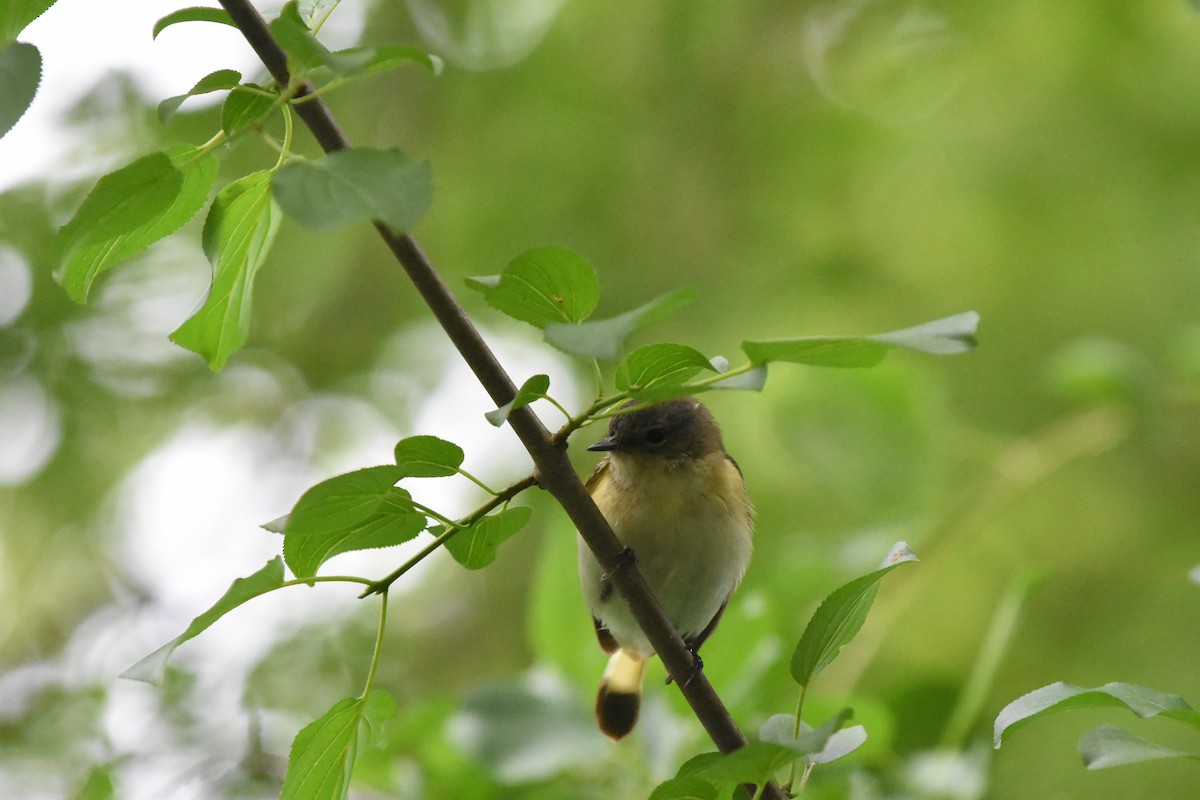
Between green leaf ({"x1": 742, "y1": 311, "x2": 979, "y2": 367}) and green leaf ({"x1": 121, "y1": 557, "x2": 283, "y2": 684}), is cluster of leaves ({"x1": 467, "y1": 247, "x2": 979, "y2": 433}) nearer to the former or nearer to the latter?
green leaf ({"x1": 742, "y1": 311, "x2": 979, "y2": 367})

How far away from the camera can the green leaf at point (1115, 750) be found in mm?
1489

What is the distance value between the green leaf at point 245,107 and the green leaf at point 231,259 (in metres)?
0.10

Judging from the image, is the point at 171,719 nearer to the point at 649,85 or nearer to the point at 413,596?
the point at 413,596

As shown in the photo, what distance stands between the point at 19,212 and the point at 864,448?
13.7 feet

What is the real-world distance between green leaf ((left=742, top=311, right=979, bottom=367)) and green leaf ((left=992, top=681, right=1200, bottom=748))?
1.73ft

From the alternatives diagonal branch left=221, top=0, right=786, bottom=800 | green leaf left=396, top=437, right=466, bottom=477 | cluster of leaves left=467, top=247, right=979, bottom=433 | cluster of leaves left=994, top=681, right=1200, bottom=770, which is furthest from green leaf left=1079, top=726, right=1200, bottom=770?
green leaf left=396, top=437, right=466, bottom=477

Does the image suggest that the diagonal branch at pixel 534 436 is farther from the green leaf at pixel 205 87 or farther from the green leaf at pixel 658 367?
the green leaf at pixel 658 367

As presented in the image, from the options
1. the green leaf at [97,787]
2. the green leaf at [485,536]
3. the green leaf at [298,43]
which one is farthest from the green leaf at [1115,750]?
the green leaf at [97,787]

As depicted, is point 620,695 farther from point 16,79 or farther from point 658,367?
point 16,79

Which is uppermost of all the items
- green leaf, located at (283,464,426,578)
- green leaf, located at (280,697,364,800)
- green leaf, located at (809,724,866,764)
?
green leaf, located at (283,464,426,578)

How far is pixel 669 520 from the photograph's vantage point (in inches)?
150

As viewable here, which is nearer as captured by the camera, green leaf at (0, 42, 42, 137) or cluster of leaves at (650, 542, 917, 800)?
green leaf at (0, 42, 42, 137)

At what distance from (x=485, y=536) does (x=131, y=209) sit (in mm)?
671

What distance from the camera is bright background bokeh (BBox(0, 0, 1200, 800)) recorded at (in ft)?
13.1
